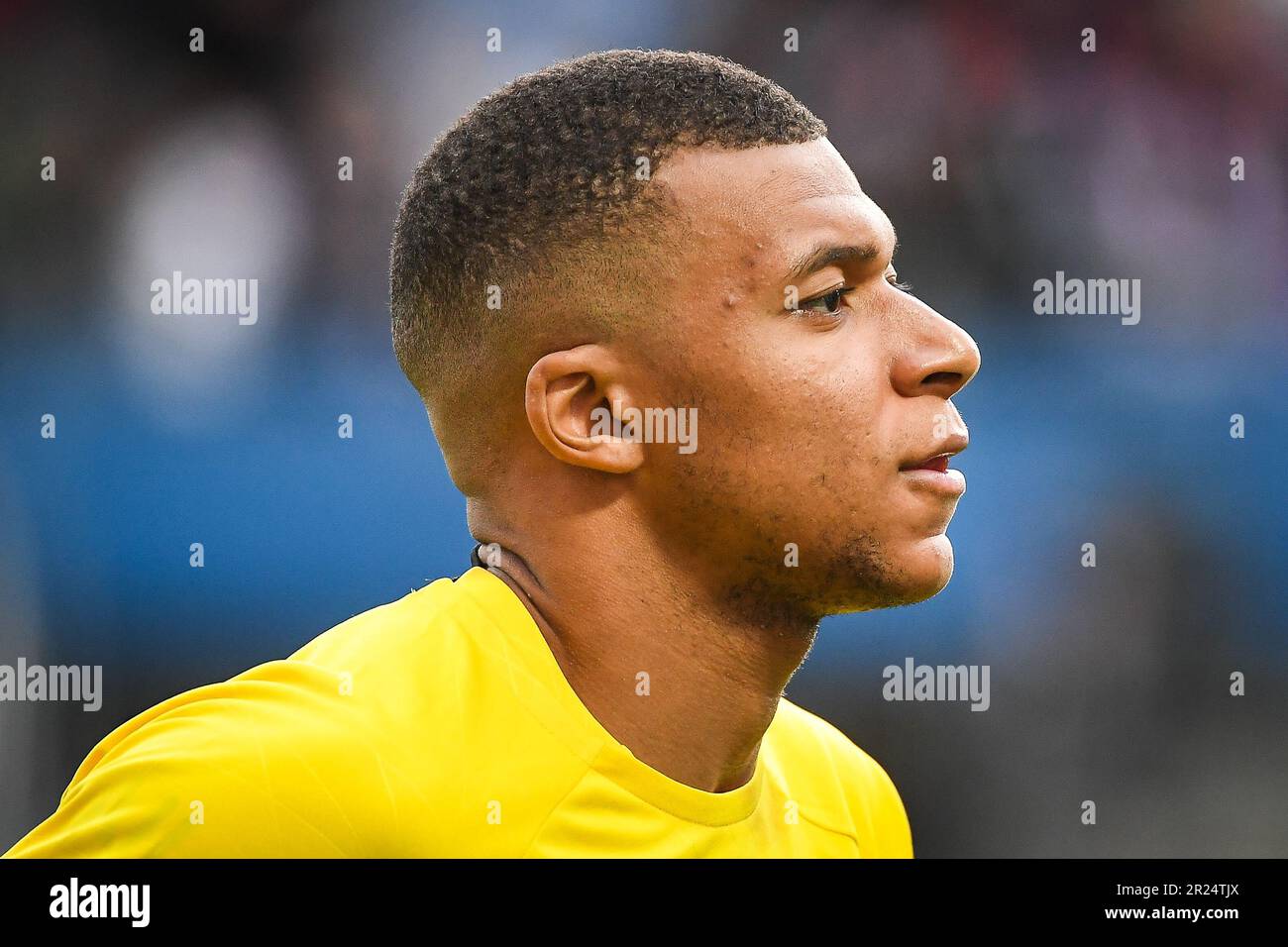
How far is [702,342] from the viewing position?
240cm

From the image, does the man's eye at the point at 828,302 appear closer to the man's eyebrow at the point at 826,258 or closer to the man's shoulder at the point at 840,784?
the man's eyebrow at the point at 826,258

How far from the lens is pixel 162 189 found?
584 centimetres

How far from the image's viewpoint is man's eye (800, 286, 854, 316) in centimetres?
245

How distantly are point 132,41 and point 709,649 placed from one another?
485 centimetres

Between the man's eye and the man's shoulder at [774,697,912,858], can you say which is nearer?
the man's eye

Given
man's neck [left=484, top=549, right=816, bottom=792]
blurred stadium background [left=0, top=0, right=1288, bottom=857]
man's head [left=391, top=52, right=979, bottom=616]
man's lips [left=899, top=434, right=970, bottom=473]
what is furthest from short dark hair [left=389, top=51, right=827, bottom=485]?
blurred stadium background [left=0, top=0, right=1288, bottom=857]

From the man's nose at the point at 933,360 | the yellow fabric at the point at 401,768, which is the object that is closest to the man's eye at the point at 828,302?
the man's nose at the point at 933,360

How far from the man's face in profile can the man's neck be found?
0.30 ft

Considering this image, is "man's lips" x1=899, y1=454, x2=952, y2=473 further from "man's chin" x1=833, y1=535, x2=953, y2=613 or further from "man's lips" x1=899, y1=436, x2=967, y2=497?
"man's chin" x1=833, y1=535, x2=953, y2=613

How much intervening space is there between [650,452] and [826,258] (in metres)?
0.48

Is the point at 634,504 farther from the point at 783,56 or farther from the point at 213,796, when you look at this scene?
the point at 783,56

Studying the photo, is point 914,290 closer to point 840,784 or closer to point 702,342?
point 840,784

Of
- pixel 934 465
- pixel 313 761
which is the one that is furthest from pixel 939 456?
pixel 313 761
